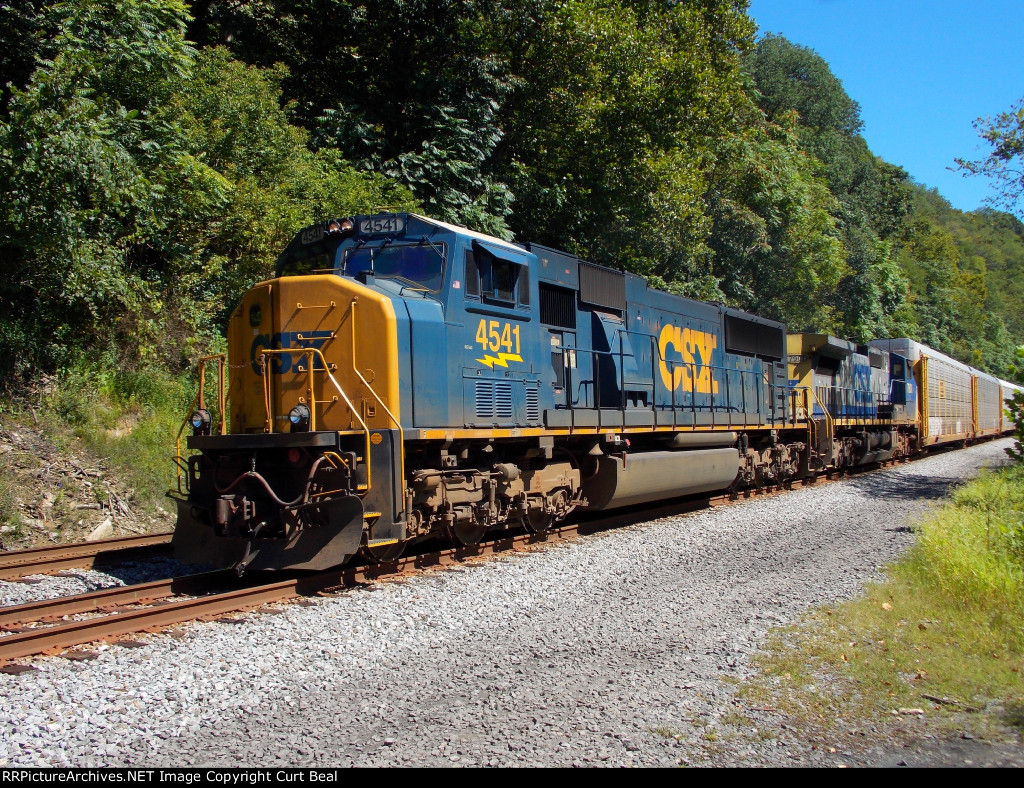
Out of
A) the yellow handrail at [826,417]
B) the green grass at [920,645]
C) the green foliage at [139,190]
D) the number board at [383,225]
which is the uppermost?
the green foliage at [139,190]

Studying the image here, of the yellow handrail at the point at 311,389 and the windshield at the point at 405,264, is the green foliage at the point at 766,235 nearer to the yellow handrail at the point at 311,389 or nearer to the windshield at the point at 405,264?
the windshield at the point at 405,264

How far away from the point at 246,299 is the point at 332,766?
5.20m

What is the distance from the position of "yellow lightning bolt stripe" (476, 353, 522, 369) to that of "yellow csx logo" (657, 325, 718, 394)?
397 centimetres

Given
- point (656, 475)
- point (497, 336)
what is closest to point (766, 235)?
point (656, 475)

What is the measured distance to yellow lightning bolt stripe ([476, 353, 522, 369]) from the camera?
7977mm

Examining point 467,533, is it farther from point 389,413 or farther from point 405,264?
point 405,264

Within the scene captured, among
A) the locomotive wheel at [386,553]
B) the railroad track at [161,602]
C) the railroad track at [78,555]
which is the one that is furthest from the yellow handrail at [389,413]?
the railroad track at [78,555]

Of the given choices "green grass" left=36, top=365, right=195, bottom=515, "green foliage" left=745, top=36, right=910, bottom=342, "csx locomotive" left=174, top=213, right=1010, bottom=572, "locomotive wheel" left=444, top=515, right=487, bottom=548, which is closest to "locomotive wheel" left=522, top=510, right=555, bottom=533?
"csx locomotive" left=174, top=213, right=1010, bottom=572

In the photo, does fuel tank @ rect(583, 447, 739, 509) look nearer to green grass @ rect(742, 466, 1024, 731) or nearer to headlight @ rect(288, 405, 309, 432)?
green grass @ rect(742, 466, 1024, 731)

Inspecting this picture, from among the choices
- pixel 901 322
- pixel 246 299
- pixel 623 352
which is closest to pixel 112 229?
pixel 246 299

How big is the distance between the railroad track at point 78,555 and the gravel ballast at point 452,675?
2.87m

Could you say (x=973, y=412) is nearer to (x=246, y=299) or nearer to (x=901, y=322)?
(x=901, y=322)

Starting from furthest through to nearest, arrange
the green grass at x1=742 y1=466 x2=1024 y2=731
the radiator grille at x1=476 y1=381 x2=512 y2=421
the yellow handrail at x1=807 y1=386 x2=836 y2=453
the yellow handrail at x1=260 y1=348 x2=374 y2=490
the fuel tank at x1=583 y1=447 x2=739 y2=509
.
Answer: the yellow handrail at x1=807 y1=386 x2=836 y2=453 → the fuel tank at x1=583 y1=447 x2=739 y2=509 → the radiator grille at x1=476 y1=381 x2=512 y2=421 → the yellow handrail at x1=260 y1=348 x2=374 y2=490 → the green grass at x1=742 y1=466 x2=1024 y2=731

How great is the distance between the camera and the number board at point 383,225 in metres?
7.69
